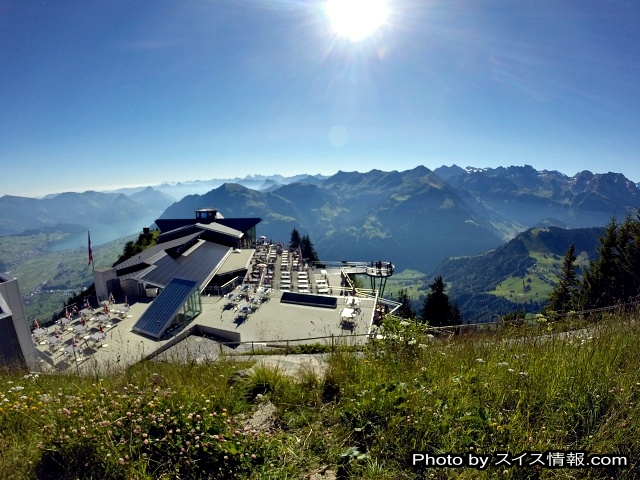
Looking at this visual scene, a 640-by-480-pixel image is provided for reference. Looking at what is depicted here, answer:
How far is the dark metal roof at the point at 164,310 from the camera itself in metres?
20.7

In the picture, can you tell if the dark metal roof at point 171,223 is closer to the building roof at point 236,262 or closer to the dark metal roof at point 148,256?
the building roof at point 236,262

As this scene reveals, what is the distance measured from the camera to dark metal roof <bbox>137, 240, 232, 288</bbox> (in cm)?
2931

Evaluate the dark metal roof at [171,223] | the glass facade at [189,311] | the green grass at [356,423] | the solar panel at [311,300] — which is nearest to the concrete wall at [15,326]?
the glass facade at [189,311]

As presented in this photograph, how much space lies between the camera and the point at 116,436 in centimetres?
324

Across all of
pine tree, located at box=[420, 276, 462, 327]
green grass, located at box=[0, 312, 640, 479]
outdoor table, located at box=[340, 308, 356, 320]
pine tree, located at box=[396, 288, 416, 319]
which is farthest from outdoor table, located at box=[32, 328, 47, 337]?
pine tree, located at box=[420, 276, 462, 327]

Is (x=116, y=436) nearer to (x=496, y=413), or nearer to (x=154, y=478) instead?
(x=154, y=478)

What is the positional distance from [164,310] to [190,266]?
13.1m

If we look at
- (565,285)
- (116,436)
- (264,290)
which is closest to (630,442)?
(116,436)

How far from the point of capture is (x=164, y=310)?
2159 cm

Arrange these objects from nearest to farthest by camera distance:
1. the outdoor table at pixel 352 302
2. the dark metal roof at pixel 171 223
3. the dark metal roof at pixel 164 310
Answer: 1. the dark metal roof at pixel 164 310
2. the outdoor table at pixel 352 302
3. the dark metal roof at pixel 171 223

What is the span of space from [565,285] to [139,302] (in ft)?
133

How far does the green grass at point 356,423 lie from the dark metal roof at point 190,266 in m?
23.4

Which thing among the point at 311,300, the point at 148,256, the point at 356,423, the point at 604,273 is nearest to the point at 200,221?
the point at 148,256

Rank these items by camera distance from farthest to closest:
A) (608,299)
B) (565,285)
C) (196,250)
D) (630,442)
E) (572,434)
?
(196,250), (565,285), (608,299), (572,434), (630,442)
